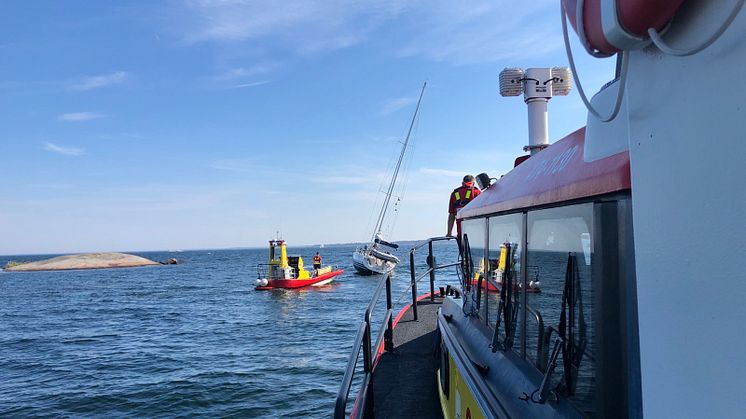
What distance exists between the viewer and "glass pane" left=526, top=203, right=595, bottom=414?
193 centimetres

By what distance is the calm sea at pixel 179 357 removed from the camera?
1119 centimetres

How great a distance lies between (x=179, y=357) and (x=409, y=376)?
12.5 meters

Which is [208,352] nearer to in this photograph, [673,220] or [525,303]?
[525,303]

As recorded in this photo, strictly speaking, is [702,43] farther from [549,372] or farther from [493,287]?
[493,287]

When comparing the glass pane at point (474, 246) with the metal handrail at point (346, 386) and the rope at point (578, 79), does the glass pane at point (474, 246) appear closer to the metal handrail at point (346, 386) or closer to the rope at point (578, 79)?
the metal handrail at point (346, 386)

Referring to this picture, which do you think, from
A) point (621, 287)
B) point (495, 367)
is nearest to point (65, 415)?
point (495, 367)

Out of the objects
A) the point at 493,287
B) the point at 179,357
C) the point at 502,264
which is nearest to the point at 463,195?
the point at 493,287

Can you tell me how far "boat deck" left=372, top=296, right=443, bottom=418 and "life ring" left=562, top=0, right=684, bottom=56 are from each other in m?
3.77

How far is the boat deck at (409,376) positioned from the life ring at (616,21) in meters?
3.77

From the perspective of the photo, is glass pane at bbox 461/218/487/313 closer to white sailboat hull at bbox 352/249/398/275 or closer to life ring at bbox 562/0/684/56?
life ring at bbox 562/0/684/56

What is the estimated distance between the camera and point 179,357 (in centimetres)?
1551

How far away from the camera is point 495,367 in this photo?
9.47 feet

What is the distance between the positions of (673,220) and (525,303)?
5.37 feet

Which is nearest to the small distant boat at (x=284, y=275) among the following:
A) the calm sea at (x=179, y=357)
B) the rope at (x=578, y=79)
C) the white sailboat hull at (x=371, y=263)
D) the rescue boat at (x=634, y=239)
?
the calm sea at (x=179, y=357)
